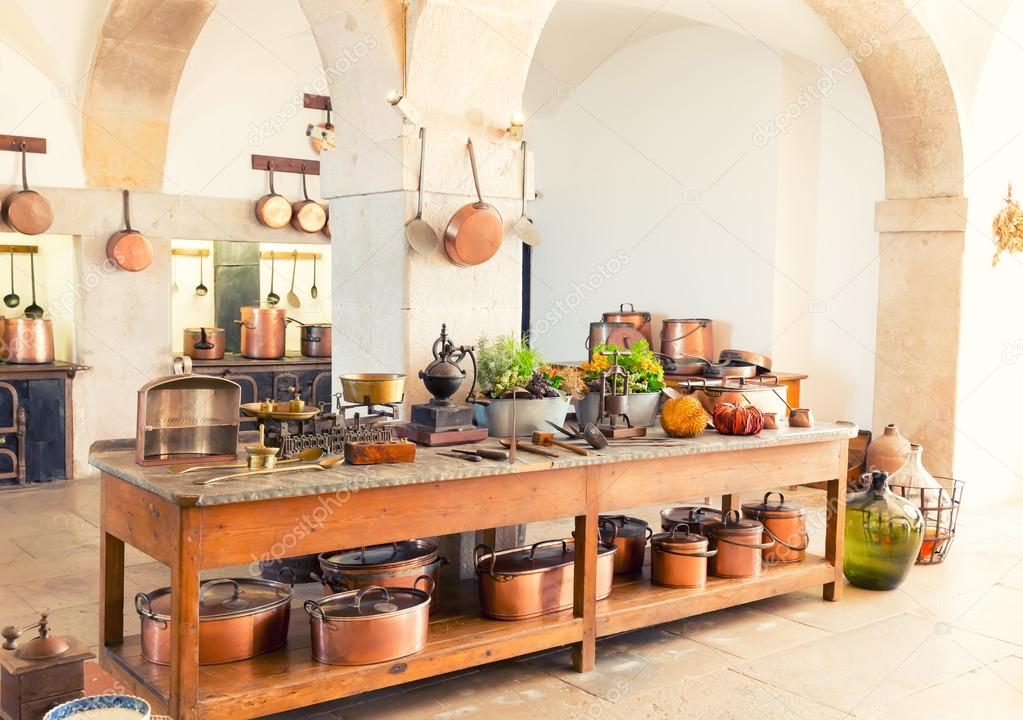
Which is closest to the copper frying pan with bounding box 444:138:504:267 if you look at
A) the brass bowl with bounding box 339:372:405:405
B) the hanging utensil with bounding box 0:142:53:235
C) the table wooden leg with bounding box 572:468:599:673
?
the brass bowl with bounding box 339:372:405:405

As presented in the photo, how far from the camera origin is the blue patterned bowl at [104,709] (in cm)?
215

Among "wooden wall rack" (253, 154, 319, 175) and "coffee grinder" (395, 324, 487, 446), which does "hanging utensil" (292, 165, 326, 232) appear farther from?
"coffee grinder" (395, 324, 487, 446)

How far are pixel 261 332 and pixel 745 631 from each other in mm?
5352

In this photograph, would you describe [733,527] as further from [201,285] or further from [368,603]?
[201,285]

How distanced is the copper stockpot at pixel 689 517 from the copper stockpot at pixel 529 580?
2.38 feet

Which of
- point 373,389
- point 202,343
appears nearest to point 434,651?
point 373,389

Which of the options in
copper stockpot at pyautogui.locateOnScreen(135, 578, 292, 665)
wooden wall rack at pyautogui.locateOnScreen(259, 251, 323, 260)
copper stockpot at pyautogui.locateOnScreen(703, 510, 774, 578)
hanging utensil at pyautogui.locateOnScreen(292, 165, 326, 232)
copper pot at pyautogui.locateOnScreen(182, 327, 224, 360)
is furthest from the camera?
wooden wall rack at pyautogui.locateOnScreen(259, 251, 323, 260)

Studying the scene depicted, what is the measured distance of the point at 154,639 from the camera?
3.53 m

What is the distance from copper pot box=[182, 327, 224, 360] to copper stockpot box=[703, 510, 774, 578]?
5.09 m

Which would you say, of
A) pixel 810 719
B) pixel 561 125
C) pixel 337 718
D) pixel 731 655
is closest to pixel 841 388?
pixel 561 125

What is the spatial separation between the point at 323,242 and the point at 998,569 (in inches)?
234

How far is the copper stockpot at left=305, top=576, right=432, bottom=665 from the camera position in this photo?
3537 millimetres

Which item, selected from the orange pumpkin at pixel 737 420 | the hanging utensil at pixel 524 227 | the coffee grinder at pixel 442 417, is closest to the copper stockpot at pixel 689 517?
the orange pumpkin at pixel 737 420

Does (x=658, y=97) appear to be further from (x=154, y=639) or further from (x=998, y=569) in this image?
(x=154, y=639)
